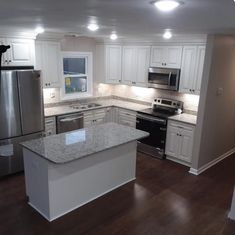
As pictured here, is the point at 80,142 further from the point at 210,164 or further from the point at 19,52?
the point at 210,164

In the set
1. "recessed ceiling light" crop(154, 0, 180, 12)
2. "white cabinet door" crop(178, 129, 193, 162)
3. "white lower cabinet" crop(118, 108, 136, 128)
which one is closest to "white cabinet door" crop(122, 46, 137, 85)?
"white lower cabinet" crop(118, 108, 136, 128)

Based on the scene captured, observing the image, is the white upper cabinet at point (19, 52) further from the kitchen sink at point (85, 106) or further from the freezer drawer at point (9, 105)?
the kitchen sink at point (85, 106)

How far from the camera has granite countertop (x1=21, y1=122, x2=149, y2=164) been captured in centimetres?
308

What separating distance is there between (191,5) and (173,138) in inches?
142

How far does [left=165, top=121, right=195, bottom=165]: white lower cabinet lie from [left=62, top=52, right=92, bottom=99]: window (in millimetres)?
2430

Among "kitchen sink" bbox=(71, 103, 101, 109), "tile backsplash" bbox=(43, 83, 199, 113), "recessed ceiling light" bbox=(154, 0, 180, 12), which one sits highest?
"recessed ceiling light" bbox=(154, 0, 180, 12)

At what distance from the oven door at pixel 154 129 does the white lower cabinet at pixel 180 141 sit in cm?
11

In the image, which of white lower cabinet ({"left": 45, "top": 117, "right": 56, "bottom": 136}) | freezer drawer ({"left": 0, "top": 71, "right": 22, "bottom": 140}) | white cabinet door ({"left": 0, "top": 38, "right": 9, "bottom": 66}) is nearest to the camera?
freezer drawer ({"left": 0, "top": 71, "right": 22, "bottom": 140})

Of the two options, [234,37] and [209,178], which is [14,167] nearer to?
[209,178]

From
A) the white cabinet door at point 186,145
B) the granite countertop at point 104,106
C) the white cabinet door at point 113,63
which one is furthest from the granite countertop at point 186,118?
the white cabinet door at point 113,63

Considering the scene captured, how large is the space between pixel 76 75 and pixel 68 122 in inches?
55.7

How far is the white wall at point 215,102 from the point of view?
4.22 metres

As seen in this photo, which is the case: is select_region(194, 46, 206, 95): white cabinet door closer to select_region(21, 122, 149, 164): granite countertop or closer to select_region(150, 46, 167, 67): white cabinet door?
select_region(150, 46, 167, 67): white cabinet door

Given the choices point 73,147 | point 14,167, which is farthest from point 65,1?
point 14,167
